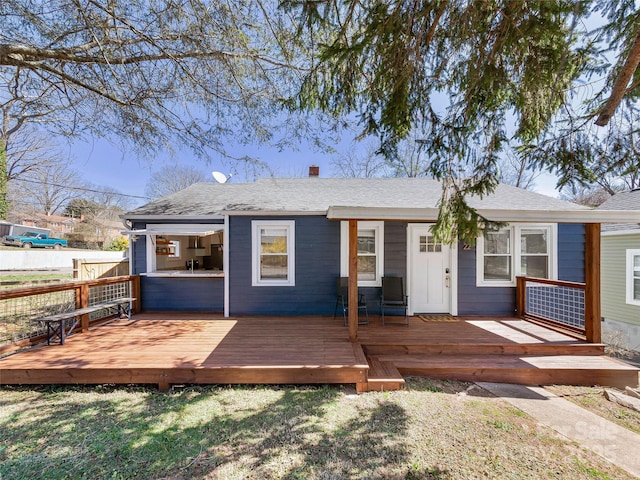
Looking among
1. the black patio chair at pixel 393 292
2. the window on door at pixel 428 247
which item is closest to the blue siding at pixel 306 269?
the black patio chair at pixel 393 292

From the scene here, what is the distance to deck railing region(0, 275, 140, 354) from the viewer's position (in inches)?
157

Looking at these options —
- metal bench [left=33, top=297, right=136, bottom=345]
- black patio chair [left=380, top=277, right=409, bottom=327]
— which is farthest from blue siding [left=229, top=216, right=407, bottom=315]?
metal bench [left=33, top=297, right=136, bottom=345]

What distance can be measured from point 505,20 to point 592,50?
3.40 ft

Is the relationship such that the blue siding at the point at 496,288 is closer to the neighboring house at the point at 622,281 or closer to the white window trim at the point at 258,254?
the neighboring house at the point at 622,281

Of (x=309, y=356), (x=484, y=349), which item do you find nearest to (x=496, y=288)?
(x=484, y=349)

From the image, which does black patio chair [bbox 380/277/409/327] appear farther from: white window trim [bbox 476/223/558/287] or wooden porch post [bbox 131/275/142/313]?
wooden porch post [bbox 131/275/142/313]

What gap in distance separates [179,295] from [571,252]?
28.7 feet

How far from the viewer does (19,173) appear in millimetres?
13477

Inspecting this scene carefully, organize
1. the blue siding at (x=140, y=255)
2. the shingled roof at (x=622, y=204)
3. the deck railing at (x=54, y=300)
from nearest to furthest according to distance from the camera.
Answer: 1. the deck railing at (x=54, y=300)
2. the blue siding at (x=140, y=255)
3. the shingled roof at (x=622, y=204)

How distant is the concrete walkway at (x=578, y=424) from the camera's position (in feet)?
8.31

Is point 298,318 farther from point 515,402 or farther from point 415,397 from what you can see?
point 515,402

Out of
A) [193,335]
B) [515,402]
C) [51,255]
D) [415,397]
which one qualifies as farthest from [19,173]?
[515,402]

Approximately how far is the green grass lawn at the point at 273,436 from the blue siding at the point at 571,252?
14.0ft

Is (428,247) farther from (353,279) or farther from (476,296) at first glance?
(353,279)
